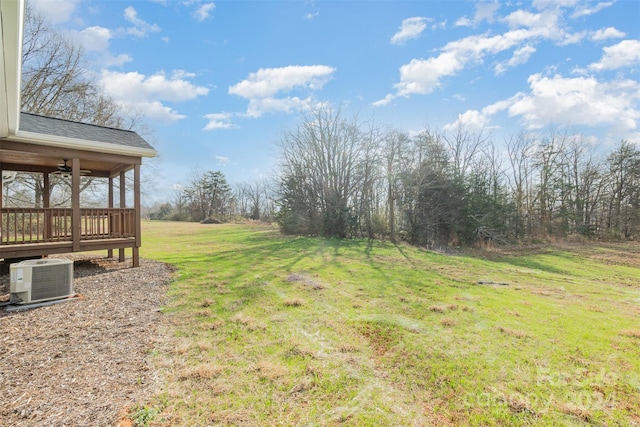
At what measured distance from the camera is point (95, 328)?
368 cm

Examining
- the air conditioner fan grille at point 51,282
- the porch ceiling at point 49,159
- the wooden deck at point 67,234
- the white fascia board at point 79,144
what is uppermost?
the white fascia board at point 79,144

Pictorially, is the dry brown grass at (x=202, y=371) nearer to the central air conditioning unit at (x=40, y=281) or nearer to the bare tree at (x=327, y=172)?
the central air conditioning unit at (x=40, y=281)

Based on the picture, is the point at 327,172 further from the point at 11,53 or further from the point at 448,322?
the point at 11,53

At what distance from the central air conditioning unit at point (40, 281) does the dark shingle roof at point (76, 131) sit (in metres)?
3.15

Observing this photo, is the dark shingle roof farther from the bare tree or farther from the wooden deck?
the bare tree

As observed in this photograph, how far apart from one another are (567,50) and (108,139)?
15141mm

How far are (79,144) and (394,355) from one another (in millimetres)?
7696

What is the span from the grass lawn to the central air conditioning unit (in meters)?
1.73

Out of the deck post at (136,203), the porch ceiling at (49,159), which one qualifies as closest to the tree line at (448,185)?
the porch ceiling at (49,159)

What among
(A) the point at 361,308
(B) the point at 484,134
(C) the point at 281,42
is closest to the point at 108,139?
(C) the point at 281,42

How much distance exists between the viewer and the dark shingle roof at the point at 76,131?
235 inches

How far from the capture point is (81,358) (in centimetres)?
294

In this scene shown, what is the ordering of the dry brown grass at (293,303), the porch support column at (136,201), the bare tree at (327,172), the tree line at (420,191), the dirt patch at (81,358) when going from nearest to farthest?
the dirt patch at (81,358)
the dry brown grass at (293,303)
the porch support column at (136,201)
the tree line at (420,191)
the bare tree at (327,172)

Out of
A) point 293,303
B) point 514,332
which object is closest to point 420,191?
point 514,332
